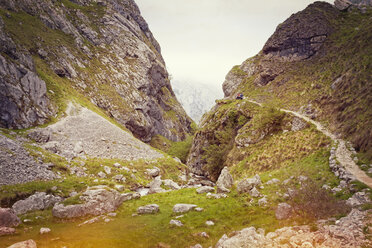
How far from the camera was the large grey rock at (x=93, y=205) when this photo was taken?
63.5 feet

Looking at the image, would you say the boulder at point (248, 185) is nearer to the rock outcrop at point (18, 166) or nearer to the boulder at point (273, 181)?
the boulder at point (273, 181)

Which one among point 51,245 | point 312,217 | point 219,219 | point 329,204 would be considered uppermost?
point 329,204

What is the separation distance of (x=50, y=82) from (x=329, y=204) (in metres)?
71.3

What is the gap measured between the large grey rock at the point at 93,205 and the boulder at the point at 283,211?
17.1 metres

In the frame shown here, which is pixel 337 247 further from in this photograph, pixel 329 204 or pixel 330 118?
pixel 330 118

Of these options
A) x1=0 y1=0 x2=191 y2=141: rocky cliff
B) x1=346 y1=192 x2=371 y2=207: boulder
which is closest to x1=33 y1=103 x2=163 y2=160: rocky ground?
x1=0 y1=0 x2=191 y2=141: rocky cliff

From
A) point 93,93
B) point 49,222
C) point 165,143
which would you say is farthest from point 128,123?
point 49,222

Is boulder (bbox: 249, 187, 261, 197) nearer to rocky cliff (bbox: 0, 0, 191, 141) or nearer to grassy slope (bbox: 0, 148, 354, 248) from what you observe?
grassy slope (bbox: 0, 148, 354, 248)

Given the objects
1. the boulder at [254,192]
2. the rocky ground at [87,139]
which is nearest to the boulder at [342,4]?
the boulder at [254,192]

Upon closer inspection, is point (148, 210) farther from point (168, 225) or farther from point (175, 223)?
point (175, 223)

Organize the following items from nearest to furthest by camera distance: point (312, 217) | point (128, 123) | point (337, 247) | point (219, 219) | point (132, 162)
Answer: point (337, 247)
point (312, 217)
point (219, 219)
point (132, 162)
point (128, 123)

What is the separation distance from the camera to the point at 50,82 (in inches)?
2344

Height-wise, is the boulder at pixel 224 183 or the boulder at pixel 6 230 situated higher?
the boulder at pixel 224 183

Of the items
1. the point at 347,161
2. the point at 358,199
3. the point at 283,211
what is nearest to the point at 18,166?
the point at 283,211
